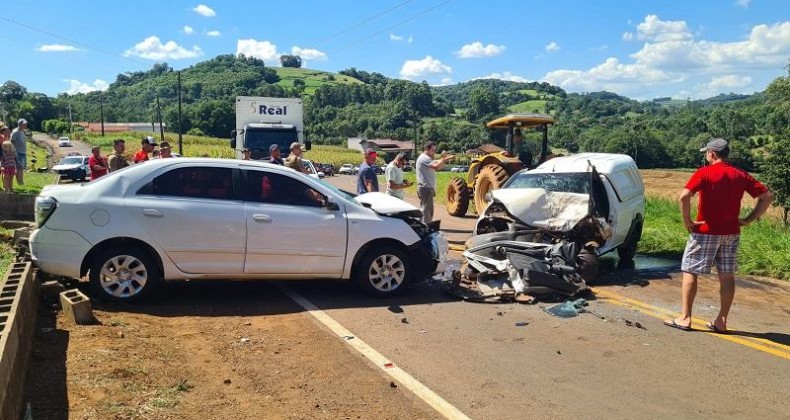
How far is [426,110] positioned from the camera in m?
119

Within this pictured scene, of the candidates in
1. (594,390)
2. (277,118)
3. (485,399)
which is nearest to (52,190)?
(485,399)

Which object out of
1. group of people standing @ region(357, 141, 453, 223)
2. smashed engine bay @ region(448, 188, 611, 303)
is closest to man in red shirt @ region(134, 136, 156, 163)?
group of people standing @ region(357, 141, 453, 223)

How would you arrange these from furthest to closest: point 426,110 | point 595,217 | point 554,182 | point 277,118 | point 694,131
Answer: point 426,110
point 694,131
point 277,118
point 554,182
point 595,217

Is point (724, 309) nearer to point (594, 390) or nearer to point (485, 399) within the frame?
point (594, 390)

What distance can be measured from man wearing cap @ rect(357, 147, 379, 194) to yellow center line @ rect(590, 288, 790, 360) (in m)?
3.89

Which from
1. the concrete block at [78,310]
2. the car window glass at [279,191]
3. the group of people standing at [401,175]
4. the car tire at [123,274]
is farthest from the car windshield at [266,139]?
the concrete block at [78,310]

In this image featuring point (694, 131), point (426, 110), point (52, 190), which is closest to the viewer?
point (52, 190)

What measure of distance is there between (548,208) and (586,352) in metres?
3.66

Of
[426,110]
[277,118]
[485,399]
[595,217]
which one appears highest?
[426,110]

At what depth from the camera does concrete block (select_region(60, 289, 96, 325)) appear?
216 inches

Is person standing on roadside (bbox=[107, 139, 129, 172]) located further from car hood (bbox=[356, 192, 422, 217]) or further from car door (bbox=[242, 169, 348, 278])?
car hood (bbox=[356, 192, 422, 217])

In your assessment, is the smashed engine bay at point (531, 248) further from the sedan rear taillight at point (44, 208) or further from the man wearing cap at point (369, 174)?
the sedan rear taillight at point (44, 208)

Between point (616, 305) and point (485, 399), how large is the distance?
10.8ft

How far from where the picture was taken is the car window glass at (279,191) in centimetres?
675
